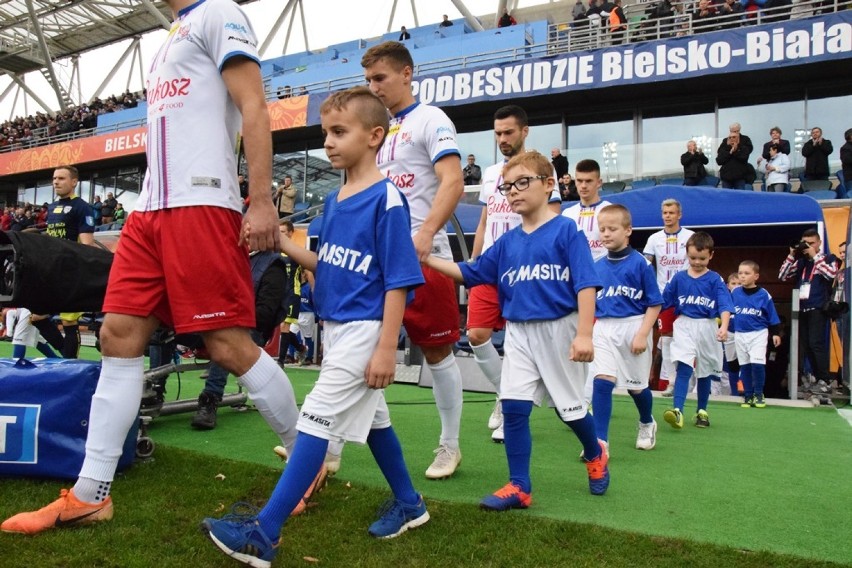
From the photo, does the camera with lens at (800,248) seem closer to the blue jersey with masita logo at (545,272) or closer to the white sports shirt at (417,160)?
the blue jersey with masita logo at (545,272)

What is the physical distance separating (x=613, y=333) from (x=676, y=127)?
45.2 ft

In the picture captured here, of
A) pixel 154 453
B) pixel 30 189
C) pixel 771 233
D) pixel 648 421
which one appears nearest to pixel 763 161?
pixel 771 233

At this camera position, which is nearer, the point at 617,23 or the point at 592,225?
the point at 592,225

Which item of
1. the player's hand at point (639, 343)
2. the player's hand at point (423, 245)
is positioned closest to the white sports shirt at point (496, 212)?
the player's hand at point (639, 343)

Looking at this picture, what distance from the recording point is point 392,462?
2488 mm

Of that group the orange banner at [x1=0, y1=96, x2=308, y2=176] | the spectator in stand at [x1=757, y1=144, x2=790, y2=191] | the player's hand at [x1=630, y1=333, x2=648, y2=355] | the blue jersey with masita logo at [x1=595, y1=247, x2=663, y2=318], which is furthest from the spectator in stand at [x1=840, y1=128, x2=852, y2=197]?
the orange banner at [x1=0, y1=96, x2=308, y2=176]

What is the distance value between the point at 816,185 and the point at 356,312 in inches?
502

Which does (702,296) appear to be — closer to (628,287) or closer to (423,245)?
(628,287)

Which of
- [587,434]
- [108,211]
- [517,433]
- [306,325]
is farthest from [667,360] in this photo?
[108,211]

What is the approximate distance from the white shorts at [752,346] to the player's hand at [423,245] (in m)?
6.17

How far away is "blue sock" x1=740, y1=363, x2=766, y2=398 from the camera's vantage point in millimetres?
7736

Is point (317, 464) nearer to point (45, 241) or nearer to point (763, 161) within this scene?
point (45, 241)

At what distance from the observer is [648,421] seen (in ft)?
14.2

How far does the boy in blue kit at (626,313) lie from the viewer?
418 cm
